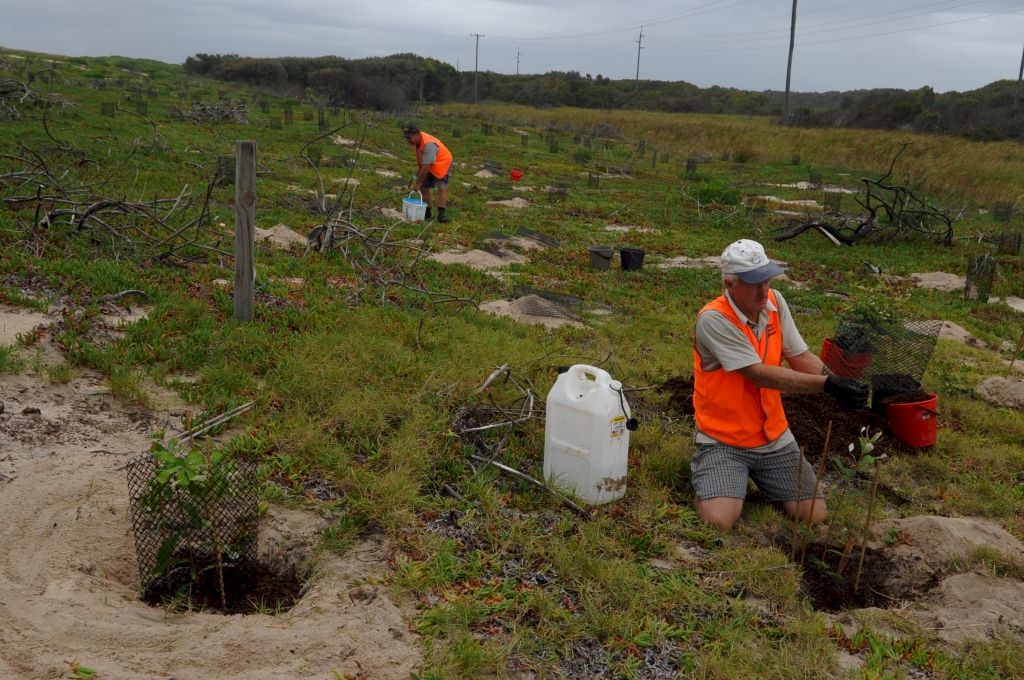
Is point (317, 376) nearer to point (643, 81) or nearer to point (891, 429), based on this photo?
point (891, 429)

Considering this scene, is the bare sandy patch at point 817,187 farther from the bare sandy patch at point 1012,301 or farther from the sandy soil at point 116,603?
the sandy soil at point 116,603

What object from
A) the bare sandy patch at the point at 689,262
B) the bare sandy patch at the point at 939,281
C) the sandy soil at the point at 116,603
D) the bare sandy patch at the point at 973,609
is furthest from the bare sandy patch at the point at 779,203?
the sandy soil at the point at 116,603

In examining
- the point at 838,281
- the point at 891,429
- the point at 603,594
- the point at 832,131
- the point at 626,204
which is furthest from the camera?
the point at 832,131

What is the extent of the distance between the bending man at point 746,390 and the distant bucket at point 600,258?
5.52m

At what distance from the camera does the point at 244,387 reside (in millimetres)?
4871

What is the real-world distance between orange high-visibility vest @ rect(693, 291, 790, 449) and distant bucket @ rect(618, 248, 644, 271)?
5572 millimetres

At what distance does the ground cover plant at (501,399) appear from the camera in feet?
10.3

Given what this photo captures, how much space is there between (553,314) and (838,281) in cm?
475

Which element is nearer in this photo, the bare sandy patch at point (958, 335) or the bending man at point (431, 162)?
the bare sandy patch at point (958, 335)

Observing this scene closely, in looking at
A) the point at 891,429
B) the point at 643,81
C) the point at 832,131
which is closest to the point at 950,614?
the point at 891,429

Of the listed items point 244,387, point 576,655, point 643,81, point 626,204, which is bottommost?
point 576,655

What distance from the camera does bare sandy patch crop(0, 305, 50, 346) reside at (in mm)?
4949

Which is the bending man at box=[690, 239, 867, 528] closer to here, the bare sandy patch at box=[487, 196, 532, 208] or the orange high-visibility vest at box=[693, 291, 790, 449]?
the orange high-visibility vest at box=[693, 291, 790, 449]

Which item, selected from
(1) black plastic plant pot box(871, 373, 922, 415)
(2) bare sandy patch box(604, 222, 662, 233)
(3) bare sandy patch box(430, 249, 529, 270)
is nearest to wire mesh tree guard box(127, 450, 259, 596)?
(1) black plastic plant pot box(871, 373, 922, 415)
